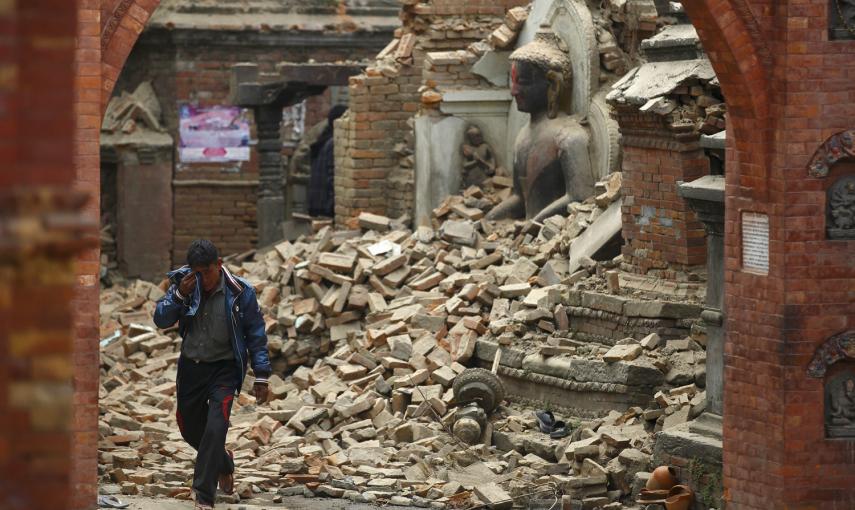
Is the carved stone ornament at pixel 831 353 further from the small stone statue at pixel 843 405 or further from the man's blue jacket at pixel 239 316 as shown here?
the man's blue jacket at pixel 239 316

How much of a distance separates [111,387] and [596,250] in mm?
4198

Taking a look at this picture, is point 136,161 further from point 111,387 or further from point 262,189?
point 111,387

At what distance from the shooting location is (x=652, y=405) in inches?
476

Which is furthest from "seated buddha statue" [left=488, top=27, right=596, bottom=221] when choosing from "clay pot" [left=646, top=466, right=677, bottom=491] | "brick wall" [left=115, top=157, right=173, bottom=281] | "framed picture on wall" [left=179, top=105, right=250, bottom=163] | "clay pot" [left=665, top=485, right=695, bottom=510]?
"framed picture on wall" [left=179, top=105, right=250, bottom=163]

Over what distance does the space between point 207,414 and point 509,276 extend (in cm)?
527

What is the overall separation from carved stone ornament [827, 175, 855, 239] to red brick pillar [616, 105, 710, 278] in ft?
10.8

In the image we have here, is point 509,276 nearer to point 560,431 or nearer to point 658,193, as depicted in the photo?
point 658,193

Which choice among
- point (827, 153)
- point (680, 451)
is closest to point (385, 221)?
point (680, 451)

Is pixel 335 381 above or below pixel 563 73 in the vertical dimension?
below

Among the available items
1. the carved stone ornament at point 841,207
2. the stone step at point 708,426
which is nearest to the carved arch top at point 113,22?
the carved stone ornament at point 841,207

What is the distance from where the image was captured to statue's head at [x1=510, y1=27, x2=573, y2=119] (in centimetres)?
1641

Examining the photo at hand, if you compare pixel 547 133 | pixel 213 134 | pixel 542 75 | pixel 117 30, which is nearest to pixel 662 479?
pixel 117 30

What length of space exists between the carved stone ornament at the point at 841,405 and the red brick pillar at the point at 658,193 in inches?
139

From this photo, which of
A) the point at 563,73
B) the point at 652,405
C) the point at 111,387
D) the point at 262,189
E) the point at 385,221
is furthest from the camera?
the point at 262,189
